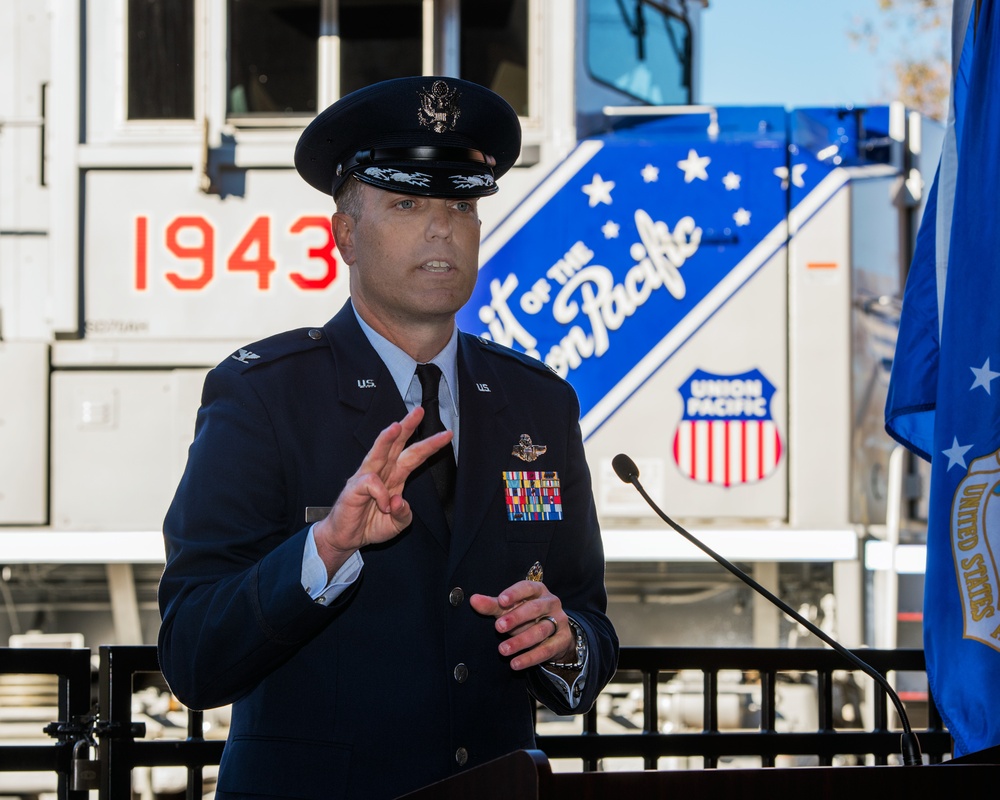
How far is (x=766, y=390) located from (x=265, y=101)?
2.08 metres

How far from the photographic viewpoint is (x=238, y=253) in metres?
4.41

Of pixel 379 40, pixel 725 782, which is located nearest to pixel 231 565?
pixel 725 782

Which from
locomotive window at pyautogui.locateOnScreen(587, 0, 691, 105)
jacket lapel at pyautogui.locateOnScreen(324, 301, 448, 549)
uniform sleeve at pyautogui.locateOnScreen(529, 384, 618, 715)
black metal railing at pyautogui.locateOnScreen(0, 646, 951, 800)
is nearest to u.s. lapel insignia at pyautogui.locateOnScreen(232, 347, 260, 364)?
jacket lapel at pyautogui.locateOnScreen(324, 301, 448, 549)

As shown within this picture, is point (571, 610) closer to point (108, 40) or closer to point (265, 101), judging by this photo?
point (265, 101)

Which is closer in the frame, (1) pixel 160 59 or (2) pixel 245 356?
(2) pixel 245 356

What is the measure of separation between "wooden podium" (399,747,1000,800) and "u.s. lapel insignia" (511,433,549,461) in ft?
2.28

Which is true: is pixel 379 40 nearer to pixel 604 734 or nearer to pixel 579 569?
pixel 604 734

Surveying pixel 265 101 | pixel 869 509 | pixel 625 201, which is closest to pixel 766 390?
pixel 869 509

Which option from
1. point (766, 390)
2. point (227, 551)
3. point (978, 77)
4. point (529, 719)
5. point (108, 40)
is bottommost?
point (529, 719)

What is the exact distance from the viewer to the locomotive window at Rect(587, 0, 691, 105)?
15.6 ft

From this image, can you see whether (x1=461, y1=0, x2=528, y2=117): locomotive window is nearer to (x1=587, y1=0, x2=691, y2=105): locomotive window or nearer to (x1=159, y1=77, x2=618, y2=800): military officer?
(x1=587, y1=0, x2=691, y2=105): locomotive window

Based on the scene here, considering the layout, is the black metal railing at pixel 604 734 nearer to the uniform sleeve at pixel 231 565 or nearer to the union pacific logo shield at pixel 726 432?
the uniform sleeve at pixel 231 565

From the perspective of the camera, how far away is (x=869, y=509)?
446cm

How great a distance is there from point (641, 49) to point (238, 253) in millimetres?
1901
